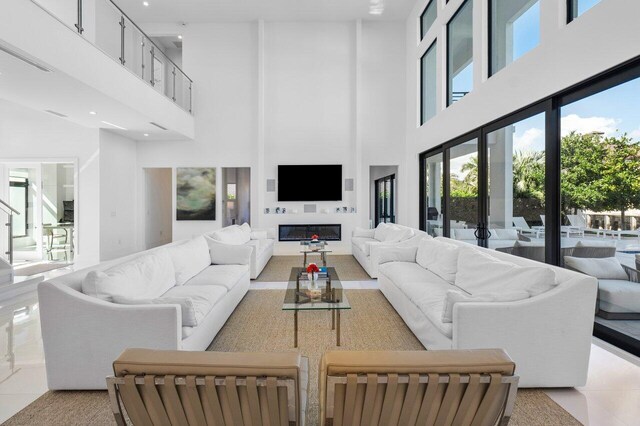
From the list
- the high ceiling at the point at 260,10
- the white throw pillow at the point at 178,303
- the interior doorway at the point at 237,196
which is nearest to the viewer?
the white throw pillow at the point at 178,303

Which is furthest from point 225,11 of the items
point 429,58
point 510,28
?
point 510,28

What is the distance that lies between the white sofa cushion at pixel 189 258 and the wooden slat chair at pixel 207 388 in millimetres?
2758

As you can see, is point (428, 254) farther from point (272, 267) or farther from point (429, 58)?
point (429, 58)

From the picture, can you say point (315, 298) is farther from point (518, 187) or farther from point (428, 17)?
point (428, 17)

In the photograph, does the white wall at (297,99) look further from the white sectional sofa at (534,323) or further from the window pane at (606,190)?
the white sectional sofa at (534,323)

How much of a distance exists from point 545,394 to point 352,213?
25.3ft

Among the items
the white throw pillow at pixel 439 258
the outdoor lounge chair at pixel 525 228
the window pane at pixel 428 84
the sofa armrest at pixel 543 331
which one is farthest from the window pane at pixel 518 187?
the window pane at pixel 428 84

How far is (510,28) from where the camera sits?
17.4ft

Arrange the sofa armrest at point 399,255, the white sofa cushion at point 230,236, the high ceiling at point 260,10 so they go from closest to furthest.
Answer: the sofa armrest at point 399,255 < the white sofa cushion at point 230,236 < the high ceiling at point 260,10

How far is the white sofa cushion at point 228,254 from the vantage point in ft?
17.2

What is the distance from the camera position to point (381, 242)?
7109 mm

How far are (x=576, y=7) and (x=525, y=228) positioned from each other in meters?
2.60

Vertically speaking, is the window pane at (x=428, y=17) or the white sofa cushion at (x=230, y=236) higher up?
the window pane at (x=428, y=17)

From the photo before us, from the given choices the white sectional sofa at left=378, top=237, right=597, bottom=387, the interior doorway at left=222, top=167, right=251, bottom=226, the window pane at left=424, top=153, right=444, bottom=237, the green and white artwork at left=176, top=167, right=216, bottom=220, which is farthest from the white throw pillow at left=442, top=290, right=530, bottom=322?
the green and white artwork at left=176, top=167, right=216, bottom=220
